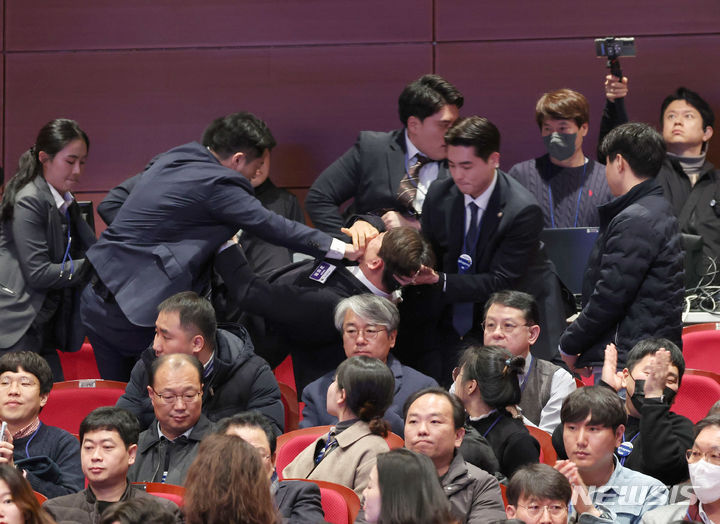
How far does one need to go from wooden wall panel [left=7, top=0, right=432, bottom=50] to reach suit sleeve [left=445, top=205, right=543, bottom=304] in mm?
1792

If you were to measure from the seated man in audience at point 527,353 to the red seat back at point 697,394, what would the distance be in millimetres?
378

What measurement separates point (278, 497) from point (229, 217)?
141 centimetres

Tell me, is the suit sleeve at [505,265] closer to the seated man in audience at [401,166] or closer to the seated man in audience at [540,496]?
the seated man in audience at [401,166]

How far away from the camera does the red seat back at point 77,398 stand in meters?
3.93

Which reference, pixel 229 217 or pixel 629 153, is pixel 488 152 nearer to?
pixel 629 153

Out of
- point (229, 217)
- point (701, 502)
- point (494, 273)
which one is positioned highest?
point (229, 217)

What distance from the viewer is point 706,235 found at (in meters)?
4.77

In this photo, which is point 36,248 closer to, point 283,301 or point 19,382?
point 19,382

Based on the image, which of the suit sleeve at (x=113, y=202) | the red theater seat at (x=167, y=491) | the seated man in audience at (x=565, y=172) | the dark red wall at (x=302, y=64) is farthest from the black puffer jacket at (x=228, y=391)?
the dark red wall at (x=302, y=64)

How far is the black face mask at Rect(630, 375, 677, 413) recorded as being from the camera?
330 cm

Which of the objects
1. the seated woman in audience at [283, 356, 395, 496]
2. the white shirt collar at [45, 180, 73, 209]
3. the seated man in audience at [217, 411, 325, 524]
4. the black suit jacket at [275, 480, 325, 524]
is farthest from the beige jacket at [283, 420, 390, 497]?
the white shirt collar at [45, 180, 73, 209]

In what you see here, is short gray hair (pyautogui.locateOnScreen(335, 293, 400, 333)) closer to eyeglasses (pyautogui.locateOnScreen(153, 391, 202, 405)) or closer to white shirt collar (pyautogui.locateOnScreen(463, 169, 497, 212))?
white shirt collar (pyautogui.locateOnScreen(463, 169, 497, 212))

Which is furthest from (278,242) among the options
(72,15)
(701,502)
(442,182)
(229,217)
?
(72,15)

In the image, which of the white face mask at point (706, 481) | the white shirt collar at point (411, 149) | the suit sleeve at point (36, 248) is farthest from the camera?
the white shirt collar at point (411, 149)
